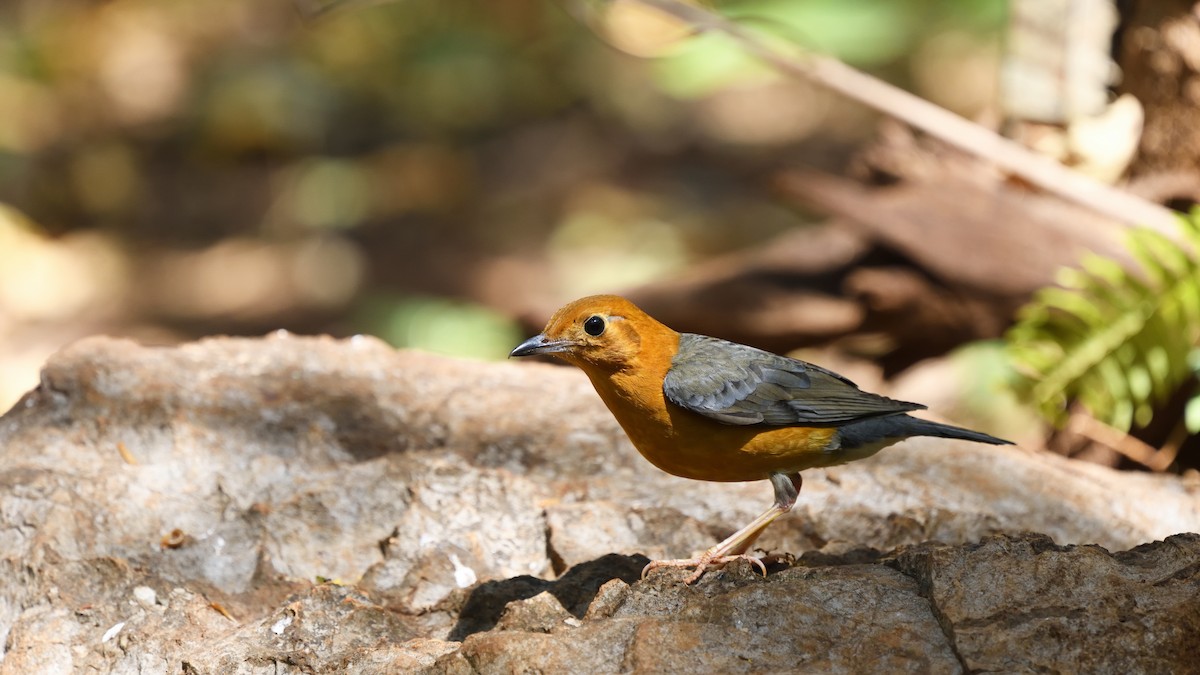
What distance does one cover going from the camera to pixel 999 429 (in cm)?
651

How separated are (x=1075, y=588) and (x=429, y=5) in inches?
439

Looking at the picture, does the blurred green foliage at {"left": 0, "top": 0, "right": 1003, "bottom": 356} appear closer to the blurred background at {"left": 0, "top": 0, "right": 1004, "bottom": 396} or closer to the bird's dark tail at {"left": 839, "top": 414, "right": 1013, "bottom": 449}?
the blurred background at {"left": 0, "top": 0, "right": 1004, "bottom": 396}

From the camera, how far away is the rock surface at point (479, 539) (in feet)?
8.98

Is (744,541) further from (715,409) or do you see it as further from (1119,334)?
(1119,334)

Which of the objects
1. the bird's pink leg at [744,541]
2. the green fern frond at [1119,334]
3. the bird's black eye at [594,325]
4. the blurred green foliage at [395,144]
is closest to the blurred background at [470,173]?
the blurred green foliage at [395,144]

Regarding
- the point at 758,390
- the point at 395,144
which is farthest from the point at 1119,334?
the point at 395,144

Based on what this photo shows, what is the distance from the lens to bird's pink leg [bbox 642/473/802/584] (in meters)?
3.11

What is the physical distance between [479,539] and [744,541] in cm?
93

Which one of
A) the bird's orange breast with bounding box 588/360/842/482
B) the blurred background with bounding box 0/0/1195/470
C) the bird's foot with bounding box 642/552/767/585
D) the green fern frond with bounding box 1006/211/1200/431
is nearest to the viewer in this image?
the bird's foot with bounding box 642/552/767/585

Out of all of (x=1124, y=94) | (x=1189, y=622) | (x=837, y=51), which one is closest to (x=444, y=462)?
(x=1189, y=622)

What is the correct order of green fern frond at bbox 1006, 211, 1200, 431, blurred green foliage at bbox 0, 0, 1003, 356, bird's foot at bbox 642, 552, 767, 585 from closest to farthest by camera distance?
bird's foot at bbox 642, 552, 767, 585, green fern frond at bbox 1006, 211, 1200, 431, blurred green foliage at bbox 0, 0, 1003, 356

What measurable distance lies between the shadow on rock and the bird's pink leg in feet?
0.65

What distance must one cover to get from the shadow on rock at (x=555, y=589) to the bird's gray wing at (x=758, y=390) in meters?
0.55

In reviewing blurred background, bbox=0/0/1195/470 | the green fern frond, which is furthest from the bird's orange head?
blurred background, bbox=0/0/1195/470
